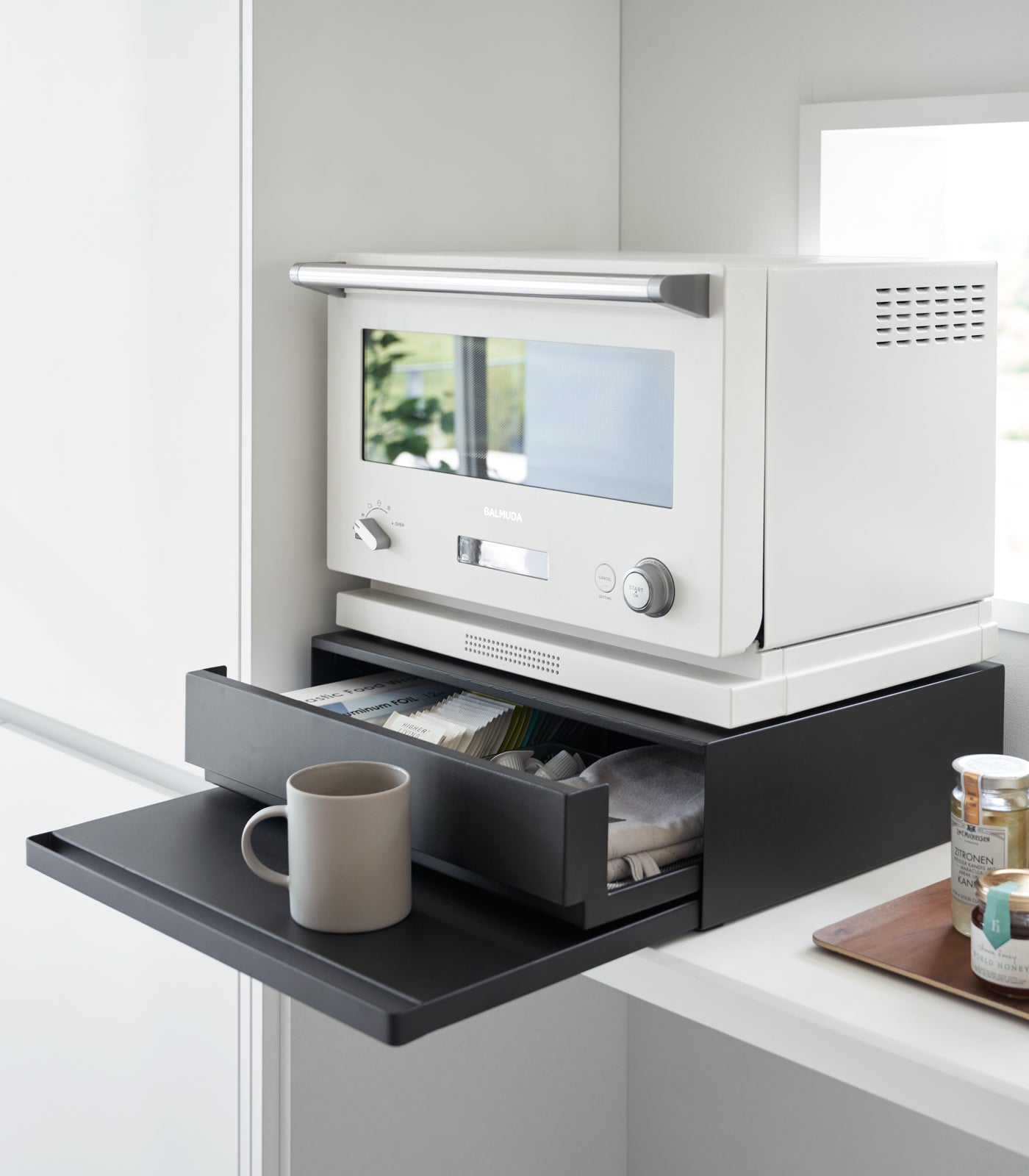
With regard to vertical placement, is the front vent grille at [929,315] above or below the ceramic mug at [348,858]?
above

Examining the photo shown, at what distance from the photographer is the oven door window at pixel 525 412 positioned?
38.7 inches

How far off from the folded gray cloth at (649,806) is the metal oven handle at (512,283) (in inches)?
13.0

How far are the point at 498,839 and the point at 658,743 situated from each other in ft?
0.75

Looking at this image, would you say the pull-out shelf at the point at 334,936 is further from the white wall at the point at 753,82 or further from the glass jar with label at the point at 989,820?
the white wall at the point at 753,82

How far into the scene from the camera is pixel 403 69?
1.28 m

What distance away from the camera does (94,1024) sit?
61.0 inches

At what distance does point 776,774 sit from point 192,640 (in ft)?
2.02

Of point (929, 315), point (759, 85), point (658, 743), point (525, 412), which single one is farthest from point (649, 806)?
point (759, 85)

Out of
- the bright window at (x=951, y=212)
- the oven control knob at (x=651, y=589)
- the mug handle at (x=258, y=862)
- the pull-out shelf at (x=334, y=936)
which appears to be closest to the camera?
the pull-out shelf at (x=334, y=936)

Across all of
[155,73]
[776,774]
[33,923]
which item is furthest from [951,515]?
[33,923]

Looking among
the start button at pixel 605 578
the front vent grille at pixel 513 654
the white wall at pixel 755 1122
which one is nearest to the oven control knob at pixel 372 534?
the front vent grille at pixel 513 654

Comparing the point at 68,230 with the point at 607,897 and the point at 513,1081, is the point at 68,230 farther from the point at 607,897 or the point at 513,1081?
the point at 513,1081

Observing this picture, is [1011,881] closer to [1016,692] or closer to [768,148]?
[1016,692]

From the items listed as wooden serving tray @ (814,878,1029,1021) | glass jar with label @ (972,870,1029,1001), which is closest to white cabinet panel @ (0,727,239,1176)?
wooden serving tray @ (814,878,1029,1021)
